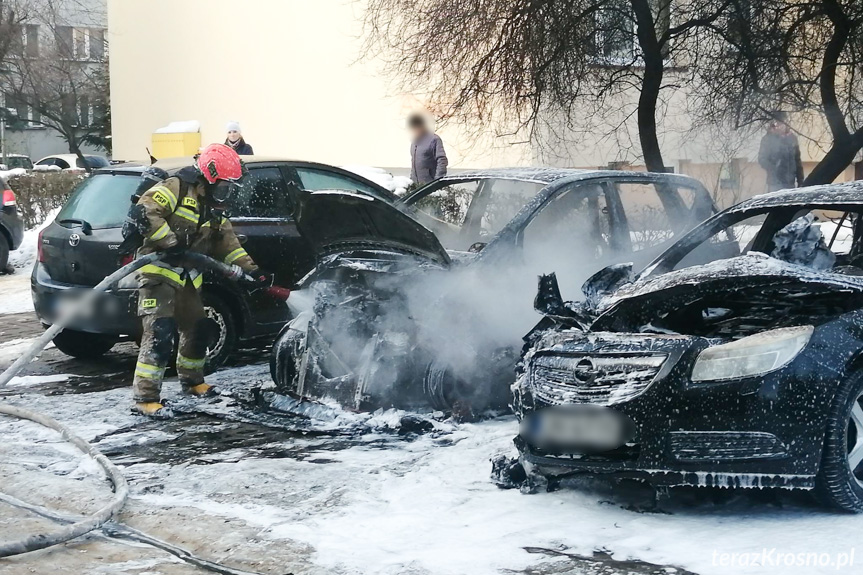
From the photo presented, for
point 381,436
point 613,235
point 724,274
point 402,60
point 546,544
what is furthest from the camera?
point 402,60

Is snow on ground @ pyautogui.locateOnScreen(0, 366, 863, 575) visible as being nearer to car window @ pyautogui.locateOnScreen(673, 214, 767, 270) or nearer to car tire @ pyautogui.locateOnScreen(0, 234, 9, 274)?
car window @ pyautogui.locateOnScreen(673, 214, 767, 270)

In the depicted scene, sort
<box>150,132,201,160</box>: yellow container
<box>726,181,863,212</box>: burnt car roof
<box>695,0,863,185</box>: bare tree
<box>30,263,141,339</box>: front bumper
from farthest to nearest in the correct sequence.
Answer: <box>150,132,201,160</box>: yellow container
<box>695,0,863,185</box>: bare tree
<box>30,263,141,339</box>: front bumper
<box>726,181,863,212</box>: burnt car roof

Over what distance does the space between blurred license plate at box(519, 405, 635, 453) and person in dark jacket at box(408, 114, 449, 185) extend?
7814 mm

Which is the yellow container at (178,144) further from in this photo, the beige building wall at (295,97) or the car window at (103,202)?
the car window at (103,202)

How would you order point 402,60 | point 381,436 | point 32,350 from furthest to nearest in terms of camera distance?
point 402,60, point 32,350, point 381,436

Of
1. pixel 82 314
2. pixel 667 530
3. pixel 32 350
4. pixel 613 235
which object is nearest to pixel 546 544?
pixel 667 530

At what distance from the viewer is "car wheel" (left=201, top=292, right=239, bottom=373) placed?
784 centimetres

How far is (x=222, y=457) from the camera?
581 cm

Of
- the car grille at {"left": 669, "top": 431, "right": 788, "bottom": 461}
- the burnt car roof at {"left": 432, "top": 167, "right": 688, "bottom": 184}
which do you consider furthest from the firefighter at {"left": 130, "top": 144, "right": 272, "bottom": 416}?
the car grille at {"left": 669, "top": 431, "right": 788, "bottom": 461}

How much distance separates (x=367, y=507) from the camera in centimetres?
488

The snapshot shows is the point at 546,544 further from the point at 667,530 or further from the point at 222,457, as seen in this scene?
the point at 222,457

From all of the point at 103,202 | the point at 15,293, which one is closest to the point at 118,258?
the point at 103,202

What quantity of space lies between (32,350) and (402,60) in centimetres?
635

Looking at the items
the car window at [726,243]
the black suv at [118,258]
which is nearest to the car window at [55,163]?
the black suv at [118,258]
